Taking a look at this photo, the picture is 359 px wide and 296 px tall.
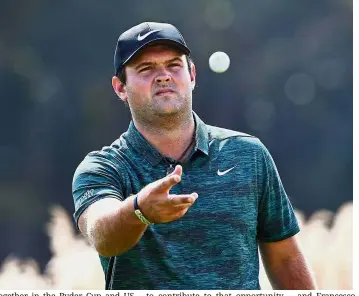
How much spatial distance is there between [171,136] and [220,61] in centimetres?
94

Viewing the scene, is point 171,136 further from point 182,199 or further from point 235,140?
point 182,199

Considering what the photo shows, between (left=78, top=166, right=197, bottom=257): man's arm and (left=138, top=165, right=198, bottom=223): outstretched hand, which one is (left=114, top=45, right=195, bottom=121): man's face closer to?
(left=78, top=166, right=197, bottom=257): man's arm

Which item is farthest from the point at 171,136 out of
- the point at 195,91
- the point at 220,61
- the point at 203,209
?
the point at 220,61

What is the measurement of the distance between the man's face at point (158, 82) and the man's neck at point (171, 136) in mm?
23

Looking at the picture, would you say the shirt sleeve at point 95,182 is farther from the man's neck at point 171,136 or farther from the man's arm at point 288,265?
the man's arm at point 288,265

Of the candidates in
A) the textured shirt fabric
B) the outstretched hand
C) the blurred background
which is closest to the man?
the textured shirt fabric

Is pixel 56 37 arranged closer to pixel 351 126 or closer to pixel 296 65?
pixel 296 65

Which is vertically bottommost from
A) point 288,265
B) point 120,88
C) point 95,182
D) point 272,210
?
point 288,265

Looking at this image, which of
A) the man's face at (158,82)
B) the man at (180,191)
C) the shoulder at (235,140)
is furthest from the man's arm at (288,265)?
the man's face at (158,82)

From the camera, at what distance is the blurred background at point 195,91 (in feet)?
6.26

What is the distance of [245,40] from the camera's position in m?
2.02

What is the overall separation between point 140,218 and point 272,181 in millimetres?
363

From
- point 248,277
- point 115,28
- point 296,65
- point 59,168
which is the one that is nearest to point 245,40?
point 296,65

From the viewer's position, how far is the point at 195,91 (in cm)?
198
